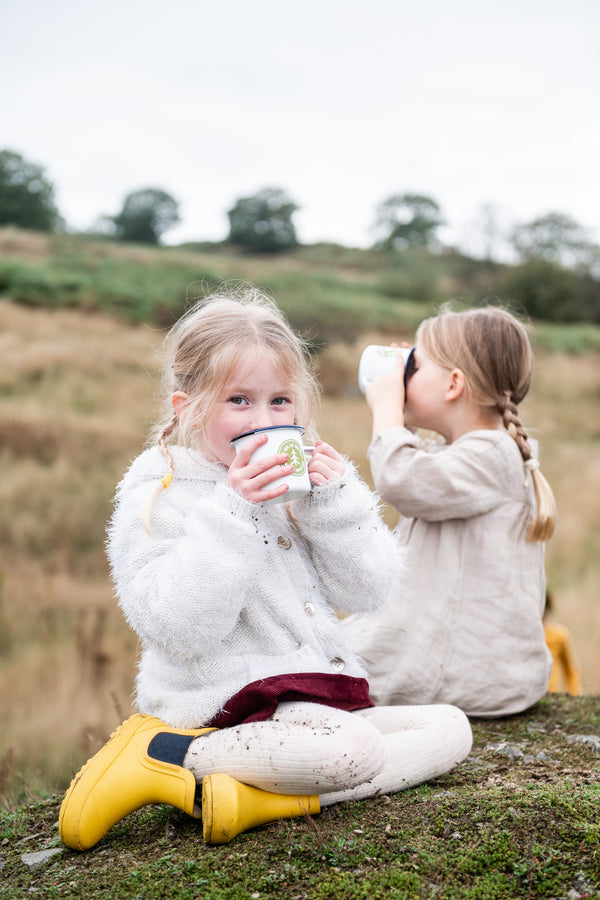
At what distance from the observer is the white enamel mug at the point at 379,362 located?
3.53 metres

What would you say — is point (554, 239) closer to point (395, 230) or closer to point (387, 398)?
point (395, 230)

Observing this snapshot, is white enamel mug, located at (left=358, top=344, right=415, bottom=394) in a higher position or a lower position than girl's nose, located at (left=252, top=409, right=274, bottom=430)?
higher

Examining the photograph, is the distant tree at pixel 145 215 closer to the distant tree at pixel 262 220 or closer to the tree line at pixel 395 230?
the tree line at pixel 395 230

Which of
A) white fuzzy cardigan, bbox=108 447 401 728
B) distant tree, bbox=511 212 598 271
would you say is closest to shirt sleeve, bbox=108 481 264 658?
white fuzzy cardigan, bbox=108 447 401 728

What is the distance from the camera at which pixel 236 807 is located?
2.15m

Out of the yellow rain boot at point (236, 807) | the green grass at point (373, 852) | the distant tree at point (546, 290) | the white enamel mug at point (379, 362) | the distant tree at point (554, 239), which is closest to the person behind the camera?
the green grass at point (373, 852)

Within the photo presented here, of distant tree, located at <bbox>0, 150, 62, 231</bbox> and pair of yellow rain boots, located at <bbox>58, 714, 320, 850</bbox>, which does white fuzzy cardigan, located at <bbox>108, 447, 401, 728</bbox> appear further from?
distant tree, located at <bbox>0, 150, 62, 231</bbox>

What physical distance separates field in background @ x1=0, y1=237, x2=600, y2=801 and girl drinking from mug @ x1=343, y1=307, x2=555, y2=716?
1.13 m

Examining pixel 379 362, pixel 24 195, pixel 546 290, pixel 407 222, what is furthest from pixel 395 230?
pixel 379 362

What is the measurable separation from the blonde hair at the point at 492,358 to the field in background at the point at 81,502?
4.34 feet

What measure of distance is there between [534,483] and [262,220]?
1485 inches

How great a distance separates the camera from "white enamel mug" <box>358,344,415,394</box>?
353 cm

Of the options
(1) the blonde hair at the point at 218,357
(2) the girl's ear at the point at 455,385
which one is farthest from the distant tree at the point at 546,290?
(1) the blonde hair at the point at 218,357

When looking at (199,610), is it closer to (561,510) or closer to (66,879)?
(66,879)
